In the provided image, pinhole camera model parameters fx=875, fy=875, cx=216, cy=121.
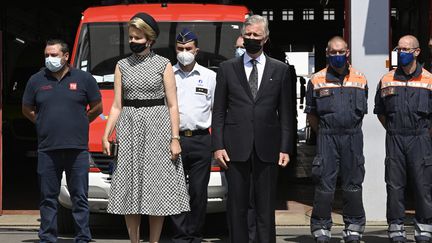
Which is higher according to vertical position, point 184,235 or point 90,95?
point 90,95

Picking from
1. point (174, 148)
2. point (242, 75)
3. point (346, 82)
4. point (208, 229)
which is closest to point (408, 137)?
point (346, 82)

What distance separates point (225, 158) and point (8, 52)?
17.9m

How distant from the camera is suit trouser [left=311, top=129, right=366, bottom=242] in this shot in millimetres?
8477

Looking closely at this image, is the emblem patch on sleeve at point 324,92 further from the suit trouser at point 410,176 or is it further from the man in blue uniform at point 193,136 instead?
the man in blue uniform at point 193,136

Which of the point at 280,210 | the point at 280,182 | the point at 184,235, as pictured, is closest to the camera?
the point at 184,235

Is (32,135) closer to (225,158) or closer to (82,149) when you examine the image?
(82,149)

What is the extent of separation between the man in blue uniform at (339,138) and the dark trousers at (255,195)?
1522mm

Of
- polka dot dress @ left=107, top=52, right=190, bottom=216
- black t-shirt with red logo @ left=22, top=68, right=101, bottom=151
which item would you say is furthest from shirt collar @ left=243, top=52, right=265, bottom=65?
black t-shirt with red logo @ left=22, top=68, right=101, bottom=151

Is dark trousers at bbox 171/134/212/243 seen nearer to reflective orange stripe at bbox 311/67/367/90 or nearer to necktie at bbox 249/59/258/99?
necktie at bbox 249/59/258/99

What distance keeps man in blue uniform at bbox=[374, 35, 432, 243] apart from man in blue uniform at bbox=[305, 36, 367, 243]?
31 cm

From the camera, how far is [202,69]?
8.20 metres

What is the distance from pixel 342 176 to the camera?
338 inches

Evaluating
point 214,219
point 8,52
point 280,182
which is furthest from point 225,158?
point 8,52

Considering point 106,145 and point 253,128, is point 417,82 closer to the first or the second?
point 253,128
